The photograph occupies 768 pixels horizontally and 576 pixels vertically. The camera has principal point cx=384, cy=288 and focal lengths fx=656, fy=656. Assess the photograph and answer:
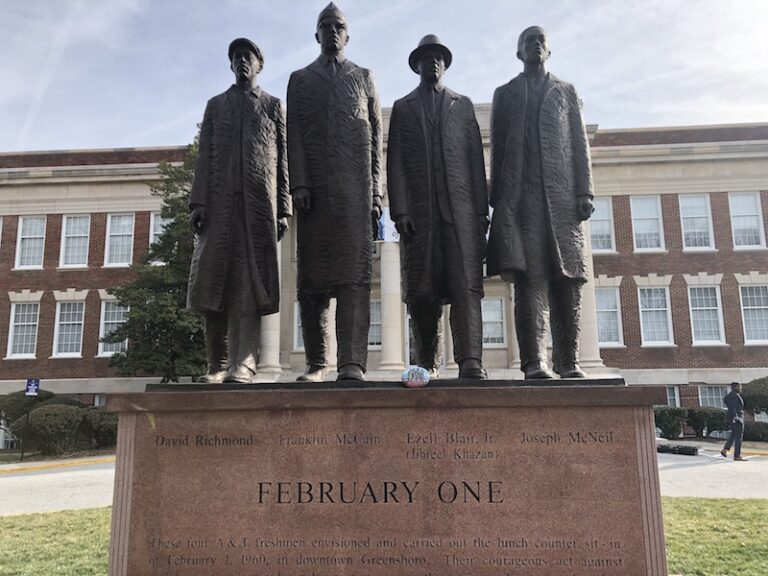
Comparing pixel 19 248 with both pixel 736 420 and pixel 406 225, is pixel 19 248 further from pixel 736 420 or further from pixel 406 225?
pixel 406 225

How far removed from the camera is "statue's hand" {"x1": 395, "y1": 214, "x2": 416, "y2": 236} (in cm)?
577

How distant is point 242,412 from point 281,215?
2182 millimetres

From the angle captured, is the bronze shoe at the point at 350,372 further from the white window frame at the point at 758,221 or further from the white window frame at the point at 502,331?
the white window frame at the point at 758,221

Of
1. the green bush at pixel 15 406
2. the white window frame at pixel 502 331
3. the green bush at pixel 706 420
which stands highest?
the white window frame at pixel 502 331

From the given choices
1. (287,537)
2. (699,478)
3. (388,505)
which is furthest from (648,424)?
(699,478)

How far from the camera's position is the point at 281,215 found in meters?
6.27

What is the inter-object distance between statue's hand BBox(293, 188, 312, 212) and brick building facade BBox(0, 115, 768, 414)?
21.8 meters

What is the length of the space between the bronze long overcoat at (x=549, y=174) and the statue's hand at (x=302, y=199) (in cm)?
164

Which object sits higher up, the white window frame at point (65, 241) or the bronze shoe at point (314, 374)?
the white window frame at point (65, 241)

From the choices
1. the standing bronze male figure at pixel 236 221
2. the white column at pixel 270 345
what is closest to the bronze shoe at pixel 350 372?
the standing bronze male figure at pixel 236 221

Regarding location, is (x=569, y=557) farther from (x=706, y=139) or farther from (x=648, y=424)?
(x=706, y=139)

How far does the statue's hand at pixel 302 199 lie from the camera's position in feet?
18.4

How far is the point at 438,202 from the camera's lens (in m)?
5.77

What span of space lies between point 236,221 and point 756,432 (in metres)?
24.1
